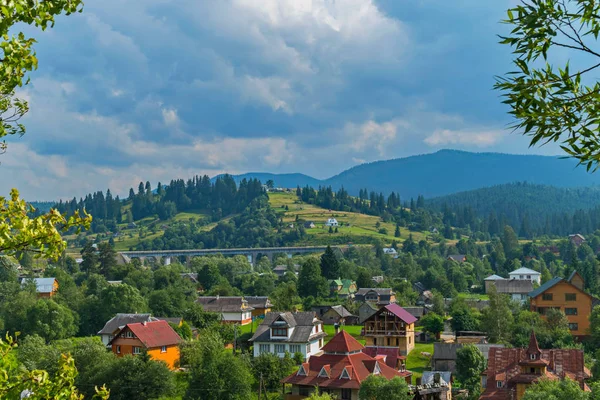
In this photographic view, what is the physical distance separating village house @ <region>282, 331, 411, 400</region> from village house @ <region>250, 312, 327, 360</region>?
32.9ft

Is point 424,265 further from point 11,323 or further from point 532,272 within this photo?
point 11,323

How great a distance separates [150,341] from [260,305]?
29.0m

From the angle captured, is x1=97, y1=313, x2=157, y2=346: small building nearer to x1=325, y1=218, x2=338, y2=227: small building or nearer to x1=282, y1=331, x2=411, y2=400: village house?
x1=282, y1=331, x2=411, y2=400: village house

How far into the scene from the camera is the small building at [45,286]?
81375 mm

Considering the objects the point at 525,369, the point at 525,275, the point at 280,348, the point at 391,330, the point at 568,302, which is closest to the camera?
the point at 525,369

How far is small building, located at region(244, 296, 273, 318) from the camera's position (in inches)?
3046

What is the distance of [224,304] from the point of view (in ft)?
241

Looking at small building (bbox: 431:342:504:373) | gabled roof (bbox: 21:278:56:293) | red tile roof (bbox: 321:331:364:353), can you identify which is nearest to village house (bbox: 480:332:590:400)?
small building (bbox: 431:342:504:373)

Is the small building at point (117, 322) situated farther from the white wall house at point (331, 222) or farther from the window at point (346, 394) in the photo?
the white wall house at point (331, 222)

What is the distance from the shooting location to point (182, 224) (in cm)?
19962

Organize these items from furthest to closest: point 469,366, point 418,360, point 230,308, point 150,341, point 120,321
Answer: point 230,308, point 120,321, point 418,360, point 150,341, point 469,366

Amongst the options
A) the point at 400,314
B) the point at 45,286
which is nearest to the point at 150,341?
the point at 400,314

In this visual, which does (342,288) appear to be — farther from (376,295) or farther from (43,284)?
(43,284)

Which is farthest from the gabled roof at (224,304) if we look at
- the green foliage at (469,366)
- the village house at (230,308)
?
the green foliage at (469,366)
